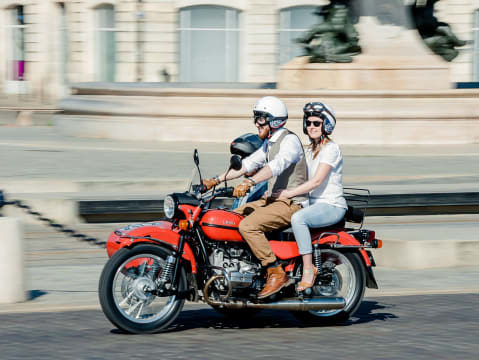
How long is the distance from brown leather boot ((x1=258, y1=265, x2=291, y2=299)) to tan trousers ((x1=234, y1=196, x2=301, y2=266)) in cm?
8

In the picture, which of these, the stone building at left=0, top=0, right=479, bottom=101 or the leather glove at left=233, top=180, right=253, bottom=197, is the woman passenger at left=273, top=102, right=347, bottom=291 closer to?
the leather glove at left=233, top=180, right=253, bottom=197

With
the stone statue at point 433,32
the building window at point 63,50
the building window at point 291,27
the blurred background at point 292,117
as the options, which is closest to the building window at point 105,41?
the blurred background at point 292,117

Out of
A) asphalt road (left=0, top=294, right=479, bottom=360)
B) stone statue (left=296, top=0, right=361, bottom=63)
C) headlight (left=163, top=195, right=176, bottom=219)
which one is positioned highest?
stone statue (left=296, top=0, right=361, bottom=63)

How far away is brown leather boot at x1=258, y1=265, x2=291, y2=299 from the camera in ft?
22.7

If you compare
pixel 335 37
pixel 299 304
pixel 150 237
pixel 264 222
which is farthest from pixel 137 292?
pixel 335 37

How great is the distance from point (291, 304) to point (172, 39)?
33769 mm

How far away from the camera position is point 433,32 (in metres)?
24.5

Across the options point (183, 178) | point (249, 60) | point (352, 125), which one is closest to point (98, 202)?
point (183, 178)

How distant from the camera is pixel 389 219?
42.4 feet

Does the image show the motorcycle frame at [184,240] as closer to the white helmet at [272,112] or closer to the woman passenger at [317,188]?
the woman passenger at [317,188]

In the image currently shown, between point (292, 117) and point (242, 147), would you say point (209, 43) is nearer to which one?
point (292, 117)

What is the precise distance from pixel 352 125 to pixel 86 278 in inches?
499

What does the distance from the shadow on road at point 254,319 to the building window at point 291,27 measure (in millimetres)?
32696

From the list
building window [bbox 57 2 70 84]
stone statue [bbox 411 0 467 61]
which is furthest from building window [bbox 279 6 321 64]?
stone statue [bbox 411 0 467 61]
